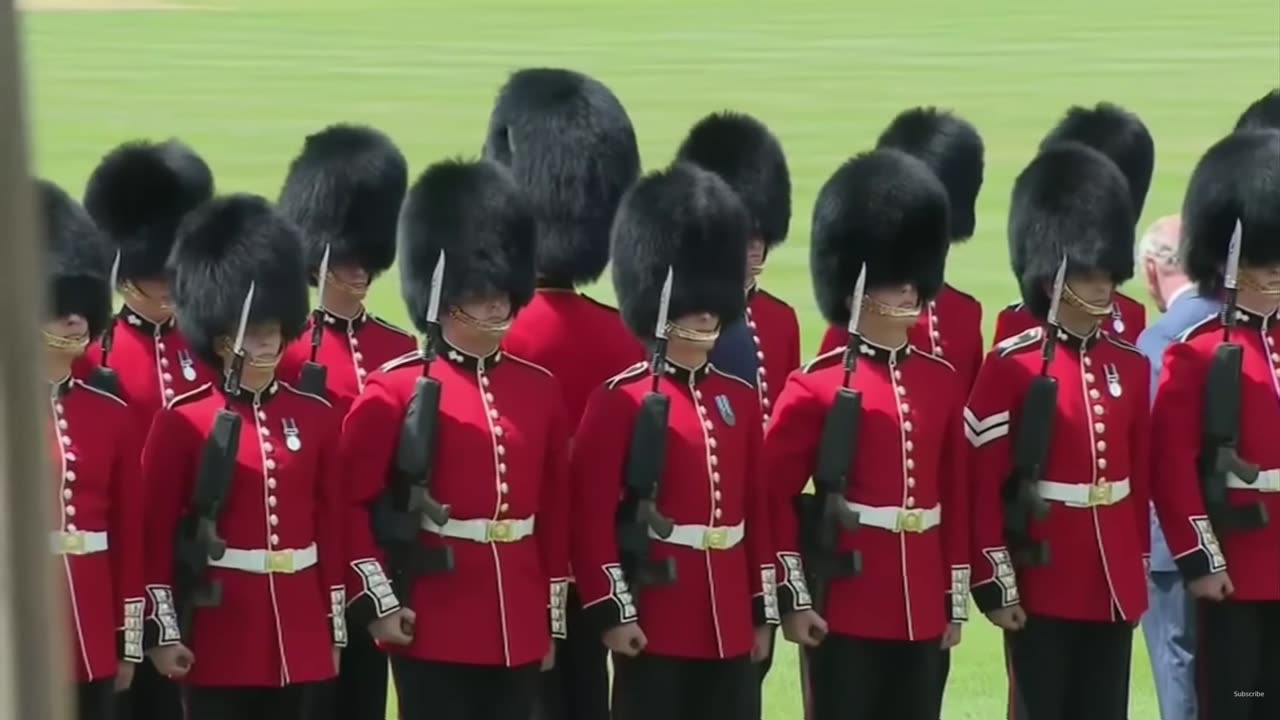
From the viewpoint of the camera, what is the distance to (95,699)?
2951 millimetres

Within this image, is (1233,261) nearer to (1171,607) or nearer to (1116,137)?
(1171,607)

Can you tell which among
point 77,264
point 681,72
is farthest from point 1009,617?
point 681,72

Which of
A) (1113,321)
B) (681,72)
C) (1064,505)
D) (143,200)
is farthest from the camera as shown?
(681,72)

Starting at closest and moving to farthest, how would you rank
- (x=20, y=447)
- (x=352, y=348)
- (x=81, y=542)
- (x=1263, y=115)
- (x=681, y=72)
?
(x=20, y=447)
(x=81, y=542)
(x=352, y=348)
(x=1263, y=115)
(x=681, y=72)

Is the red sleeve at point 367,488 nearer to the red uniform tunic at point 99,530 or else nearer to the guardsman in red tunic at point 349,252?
the red uniform tunic at point 99,530

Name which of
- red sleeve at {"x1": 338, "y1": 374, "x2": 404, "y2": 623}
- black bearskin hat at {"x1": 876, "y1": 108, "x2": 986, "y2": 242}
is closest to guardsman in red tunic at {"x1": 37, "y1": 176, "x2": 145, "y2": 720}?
red sleeve at {"x1": 338, "y1": 374, "x2": 404, "y2": 623}

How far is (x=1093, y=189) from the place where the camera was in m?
3.68

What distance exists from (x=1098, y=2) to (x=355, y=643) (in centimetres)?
2370

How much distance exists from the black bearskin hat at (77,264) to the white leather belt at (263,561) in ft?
1.23

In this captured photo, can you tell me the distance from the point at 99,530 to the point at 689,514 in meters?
0.81

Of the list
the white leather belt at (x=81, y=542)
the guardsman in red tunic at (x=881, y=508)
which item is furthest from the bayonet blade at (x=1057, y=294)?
the white leather belt at (x=81, y=542)

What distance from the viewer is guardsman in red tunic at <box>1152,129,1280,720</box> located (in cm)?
354

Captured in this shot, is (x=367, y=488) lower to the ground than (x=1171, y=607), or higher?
higher

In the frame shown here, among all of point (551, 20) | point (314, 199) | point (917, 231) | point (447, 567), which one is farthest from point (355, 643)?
point (551, 20)
